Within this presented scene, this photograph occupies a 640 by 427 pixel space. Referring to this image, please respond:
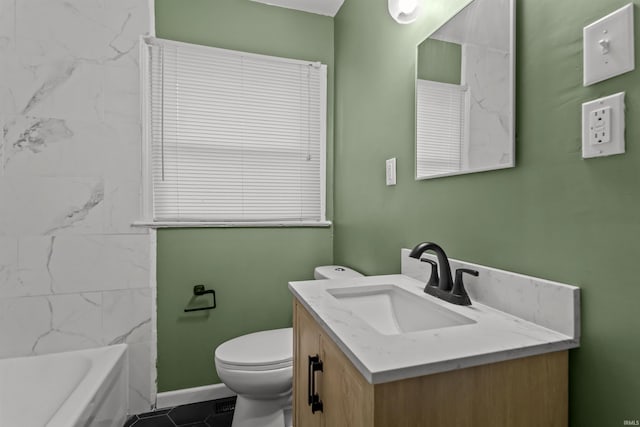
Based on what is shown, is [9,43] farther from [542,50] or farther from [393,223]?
[542,50]

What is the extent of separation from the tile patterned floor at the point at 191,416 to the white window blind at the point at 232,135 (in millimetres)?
1095

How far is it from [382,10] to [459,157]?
3.31 ft

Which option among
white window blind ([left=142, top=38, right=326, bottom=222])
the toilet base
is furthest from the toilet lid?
white window blind ([left=142, top=38, right=326, bottom=222])

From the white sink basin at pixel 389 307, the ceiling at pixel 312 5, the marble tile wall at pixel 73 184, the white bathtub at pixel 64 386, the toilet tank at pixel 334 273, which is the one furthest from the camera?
the ceiling at pixel 312 5

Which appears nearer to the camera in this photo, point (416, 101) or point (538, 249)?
point (538, 249)

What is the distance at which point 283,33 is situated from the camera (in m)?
2.20

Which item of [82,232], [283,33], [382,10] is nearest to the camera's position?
[382,10]

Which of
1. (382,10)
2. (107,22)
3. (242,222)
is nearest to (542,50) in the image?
(382,10)

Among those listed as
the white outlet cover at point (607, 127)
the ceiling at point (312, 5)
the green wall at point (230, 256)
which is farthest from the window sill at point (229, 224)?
the white outlet cover at point (607, 127)

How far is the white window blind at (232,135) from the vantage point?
6.43 feet

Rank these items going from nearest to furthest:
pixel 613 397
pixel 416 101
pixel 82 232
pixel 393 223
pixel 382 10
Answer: pixel 613 397
pixel 416 101
pixel 393 223
pixel 382 10
pixel 82 232

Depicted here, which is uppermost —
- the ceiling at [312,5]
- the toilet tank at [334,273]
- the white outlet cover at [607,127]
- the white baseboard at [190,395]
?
the ceiling at [312,5]

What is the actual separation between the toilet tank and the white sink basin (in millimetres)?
600

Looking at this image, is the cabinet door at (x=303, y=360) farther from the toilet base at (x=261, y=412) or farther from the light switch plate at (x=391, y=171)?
the light switch plate at (x=391, y=171)
